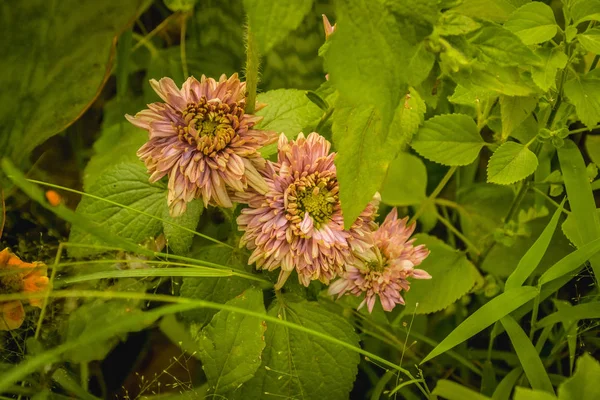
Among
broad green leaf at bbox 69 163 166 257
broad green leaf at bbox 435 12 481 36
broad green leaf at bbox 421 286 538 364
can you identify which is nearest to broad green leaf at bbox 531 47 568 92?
broad green leaf at bbox 435 12 481 36

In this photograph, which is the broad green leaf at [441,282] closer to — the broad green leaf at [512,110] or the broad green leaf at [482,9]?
the broad green leaf at [512,110]

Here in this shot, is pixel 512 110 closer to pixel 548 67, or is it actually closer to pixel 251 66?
pixel 548 67

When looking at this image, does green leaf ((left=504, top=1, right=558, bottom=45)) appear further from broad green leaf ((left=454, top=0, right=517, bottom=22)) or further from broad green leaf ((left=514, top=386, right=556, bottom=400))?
broad green leaf ((left=514, top=386, right=556, bottom=400))

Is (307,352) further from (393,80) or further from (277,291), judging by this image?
(393,80)

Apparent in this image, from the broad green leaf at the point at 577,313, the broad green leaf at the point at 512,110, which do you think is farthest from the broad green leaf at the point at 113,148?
the broad green leaf at the point at 577,313

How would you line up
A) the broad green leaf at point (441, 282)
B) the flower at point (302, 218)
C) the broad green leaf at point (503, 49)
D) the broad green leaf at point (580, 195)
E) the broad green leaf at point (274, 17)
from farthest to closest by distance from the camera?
the broad green leaf at point (441, 282) → the broad green leaf at point (580, 195) → the flower at point (302, 218) → the broad green leaf at point (503, 49) → the broad green leaf at point (274, 17)

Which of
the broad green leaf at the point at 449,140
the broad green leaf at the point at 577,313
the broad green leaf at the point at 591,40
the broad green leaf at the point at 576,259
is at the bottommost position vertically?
the broad green leaf at the point at 577,313

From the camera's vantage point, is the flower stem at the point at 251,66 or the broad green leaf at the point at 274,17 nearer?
the broad green leaf at the point at 274,17
